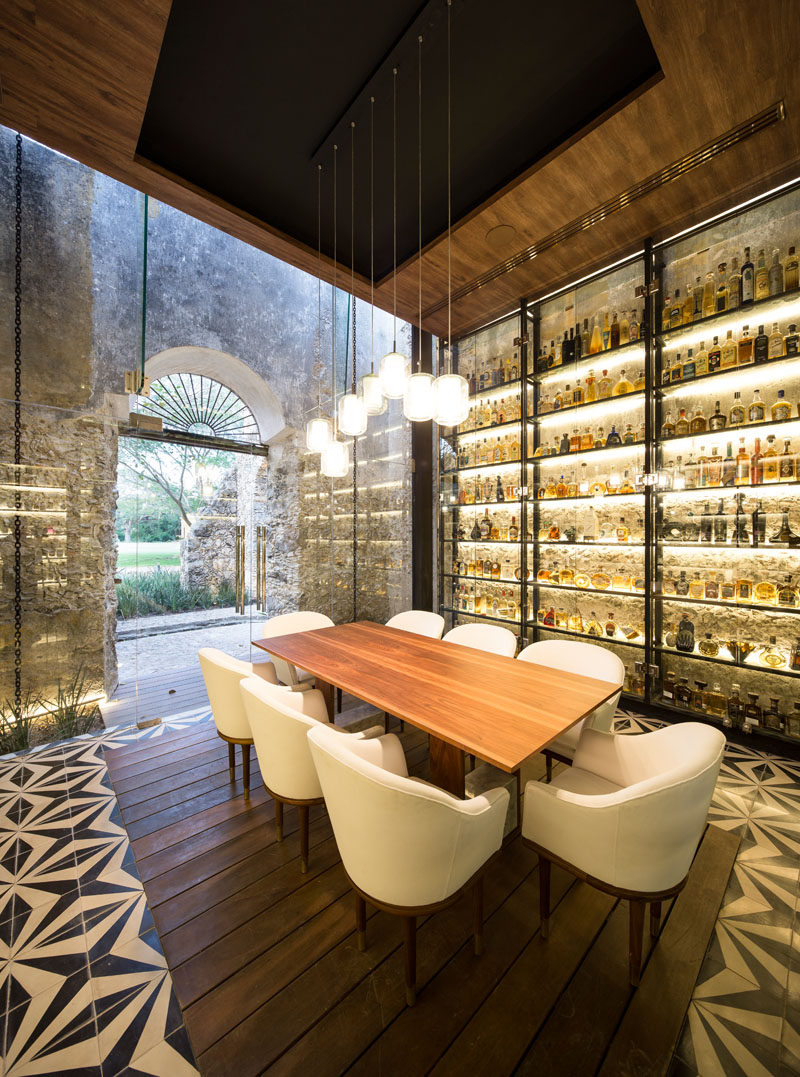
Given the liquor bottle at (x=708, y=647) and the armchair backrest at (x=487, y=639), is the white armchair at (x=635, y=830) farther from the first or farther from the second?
the liquor bottle at (x=708, y=647)

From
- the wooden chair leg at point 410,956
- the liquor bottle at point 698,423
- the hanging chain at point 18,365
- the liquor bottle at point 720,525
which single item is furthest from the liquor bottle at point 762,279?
the hanging chain at point 18,365

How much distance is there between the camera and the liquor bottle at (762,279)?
8.49ft

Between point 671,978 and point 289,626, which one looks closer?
point 671,978

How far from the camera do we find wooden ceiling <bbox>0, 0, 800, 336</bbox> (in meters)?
1.67

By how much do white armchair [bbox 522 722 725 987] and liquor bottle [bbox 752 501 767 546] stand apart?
6.18 ft

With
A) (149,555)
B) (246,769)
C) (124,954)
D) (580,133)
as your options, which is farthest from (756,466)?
(149,555)

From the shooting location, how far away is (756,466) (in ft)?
8.59

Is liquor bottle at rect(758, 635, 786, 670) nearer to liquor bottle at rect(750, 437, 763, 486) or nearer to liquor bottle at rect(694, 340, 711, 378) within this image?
liquor bottle at rect(750, 437, 763, 486)

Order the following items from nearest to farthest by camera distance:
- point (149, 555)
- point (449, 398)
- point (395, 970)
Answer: point (395, 970) → point (449, 398) → point (149, 555)

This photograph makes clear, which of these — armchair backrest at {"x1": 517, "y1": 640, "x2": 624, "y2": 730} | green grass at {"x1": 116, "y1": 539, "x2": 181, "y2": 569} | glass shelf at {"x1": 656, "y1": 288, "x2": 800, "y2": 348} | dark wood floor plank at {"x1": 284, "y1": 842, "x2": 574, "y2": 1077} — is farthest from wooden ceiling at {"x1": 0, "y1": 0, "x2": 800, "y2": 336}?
dark wood floor plank at {"x1": 284, "y1": 842, "x2": 574, "y2": 1077}

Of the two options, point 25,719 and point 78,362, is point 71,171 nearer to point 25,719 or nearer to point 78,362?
point 78,362

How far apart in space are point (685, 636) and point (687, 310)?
7.53 ft

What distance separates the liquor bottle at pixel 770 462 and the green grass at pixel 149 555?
14.1 ft

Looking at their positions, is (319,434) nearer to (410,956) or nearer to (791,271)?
(410,956)
